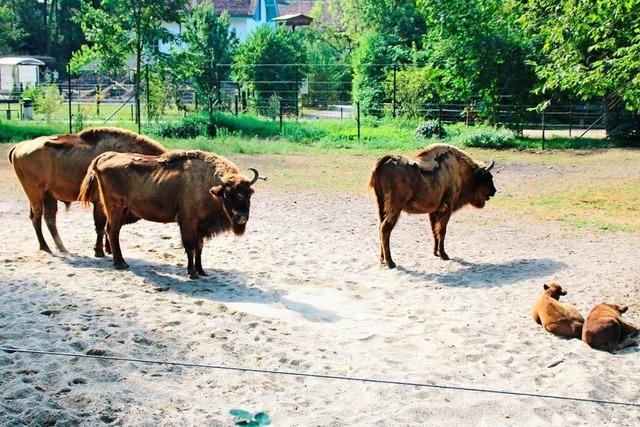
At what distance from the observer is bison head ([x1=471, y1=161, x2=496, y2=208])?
12.3 m

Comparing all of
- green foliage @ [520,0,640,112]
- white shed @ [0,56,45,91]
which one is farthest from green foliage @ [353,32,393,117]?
green foliage @ [520,0,640,112]

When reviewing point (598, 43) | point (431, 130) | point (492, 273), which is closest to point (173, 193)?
point (492, 273)

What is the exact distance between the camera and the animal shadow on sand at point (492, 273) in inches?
397

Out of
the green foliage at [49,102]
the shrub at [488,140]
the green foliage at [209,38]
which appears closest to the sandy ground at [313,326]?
the shrub at [488,140]

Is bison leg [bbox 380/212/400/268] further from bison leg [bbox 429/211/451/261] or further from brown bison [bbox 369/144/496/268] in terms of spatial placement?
bison leg [bbox 429/211/451/261]

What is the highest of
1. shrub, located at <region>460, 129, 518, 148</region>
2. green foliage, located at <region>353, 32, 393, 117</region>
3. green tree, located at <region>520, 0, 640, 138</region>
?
green foliage, located at <region>353, 32, 393, 117</region>

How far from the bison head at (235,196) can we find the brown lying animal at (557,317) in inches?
141

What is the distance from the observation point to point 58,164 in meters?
11.2

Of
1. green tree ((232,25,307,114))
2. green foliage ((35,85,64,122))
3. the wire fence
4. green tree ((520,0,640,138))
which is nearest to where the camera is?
green tree ((520,0,640,138))

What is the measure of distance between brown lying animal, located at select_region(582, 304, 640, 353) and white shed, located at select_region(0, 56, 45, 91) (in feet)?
157

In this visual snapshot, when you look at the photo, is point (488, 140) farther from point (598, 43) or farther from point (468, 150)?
point (598, 43)

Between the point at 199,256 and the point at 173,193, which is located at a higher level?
the point at 173,193

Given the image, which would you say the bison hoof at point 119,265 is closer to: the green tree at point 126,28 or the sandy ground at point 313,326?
the sandy ground at point 313,326

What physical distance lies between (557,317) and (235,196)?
4.00 meters
